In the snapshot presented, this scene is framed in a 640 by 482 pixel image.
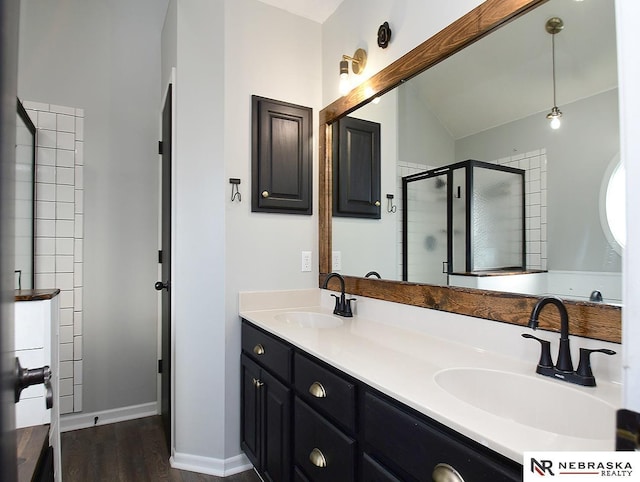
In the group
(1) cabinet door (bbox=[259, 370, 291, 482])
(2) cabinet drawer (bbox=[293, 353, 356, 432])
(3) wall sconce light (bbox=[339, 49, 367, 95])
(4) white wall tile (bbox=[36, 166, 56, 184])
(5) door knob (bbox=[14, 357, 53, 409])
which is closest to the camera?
(5) door knob (bbox=[14, 357, 53, 409])

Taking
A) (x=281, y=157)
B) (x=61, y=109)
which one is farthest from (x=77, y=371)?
(x=281, y=157)

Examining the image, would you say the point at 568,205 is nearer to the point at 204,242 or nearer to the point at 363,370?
the point at 363,370

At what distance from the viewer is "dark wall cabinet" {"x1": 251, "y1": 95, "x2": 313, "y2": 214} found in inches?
83.0

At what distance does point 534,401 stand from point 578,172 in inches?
26.5

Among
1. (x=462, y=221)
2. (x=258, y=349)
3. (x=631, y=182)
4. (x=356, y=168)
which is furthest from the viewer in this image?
(x=356, y=168)

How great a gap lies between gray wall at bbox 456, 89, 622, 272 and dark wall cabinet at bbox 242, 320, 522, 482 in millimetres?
670

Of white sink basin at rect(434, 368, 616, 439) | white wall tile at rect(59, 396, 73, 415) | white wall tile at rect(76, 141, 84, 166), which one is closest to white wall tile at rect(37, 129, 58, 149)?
white wall tile at rect(76, 141, 84, 166)

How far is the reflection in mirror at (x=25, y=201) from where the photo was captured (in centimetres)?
201

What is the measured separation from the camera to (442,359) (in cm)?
121

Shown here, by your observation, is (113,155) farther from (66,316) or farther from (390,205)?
(390,205)

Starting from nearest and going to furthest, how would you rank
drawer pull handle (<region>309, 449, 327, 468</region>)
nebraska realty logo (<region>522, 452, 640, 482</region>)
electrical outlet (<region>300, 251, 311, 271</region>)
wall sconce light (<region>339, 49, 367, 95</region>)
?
1. nebraska realty logo (<region>522, 452, 640, 482</region>)
2. drawer pull handle (<region>309, 449, 327, 468</region>)
3. wall sconce light (<region>339, 49, 367, 95</region>)
4. electrical outlet (<region>300, 251, 311, 271</region>)

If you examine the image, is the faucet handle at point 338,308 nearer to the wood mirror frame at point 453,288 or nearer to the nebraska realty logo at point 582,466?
the wood mirror frame at point 453,288

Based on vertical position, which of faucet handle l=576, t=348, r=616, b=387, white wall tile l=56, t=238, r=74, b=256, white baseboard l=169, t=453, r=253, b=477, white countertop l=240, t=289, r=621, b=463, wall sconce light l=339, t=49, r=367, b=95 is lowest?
white baseboard l=169, t=453, r=253, b=477

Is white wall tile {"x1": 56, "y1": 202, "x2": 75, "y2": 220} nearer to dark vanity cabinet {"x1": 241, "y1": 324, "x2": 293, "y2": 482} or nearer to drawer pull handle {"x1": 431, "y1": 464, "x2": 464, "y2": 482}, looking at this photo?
dark vanity cabinet {"x1": 241, "y1": 324, "x2": 293, "y2": 482}
